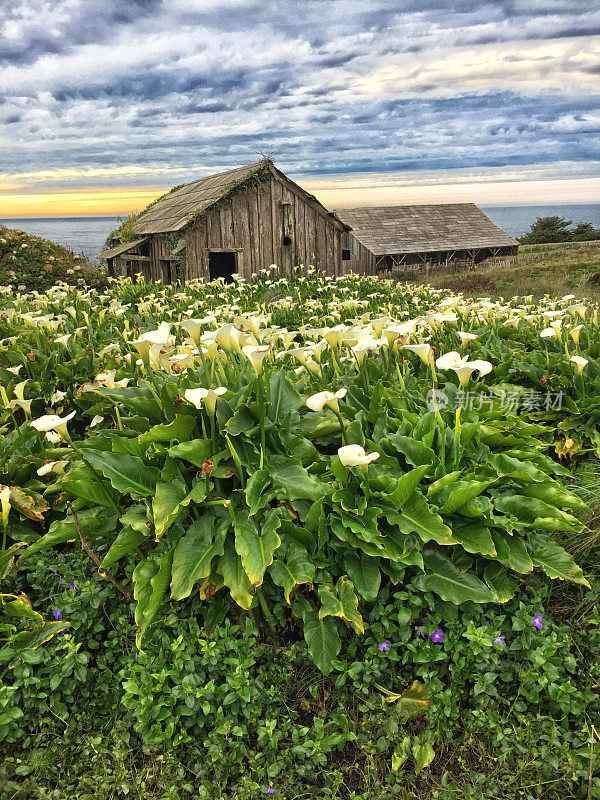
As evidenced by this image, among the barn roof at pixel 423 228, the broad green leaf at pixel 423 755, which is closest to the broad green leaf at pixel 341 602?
the broad green leaf at pixel 423 755

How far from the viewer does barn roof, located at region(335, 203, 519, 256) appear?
131 ft

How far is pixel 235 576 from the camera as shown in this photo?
3281 millimetres

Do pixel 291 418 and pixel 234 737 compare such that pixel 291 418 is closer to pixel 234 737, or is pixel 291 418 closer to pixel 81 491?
pixel 81 491

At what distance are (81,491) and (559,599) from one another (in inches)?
121

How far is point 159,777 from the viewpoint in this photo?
3.05 m

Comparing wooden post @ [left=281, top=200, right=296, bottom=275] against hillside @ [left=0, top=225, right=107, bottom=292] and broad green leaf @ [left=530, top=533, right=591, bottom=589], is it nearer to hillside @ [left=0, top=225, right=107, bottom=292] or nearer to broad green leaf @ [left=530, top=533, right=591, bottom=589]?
hillside @ [left=0, top=225, right=107, bottom=292]

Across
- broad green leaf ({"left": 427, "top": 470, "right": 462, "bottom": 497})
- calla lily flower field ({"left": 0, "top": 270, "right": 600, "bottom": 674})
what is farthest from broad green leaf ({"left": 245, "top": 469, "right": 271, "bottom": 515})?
broad green leaf ({"left": 427, "top": 470, "right": 462, "bottom": 497})

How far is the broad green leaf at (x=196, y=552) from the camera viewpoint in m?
3.21

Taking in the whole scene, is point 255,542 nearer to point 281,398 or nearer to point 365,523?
point 365,523

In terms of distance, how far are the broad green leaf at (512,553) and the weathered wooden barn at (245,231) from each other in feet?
57.2

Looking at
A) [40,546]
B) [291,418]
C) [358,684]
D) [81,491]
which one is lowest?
[358,684]

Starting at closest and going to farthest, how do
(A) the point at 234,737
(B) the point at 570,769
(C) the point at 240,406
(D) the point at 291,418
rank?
(B) the point at 570,769 → (A) the point at 234,737 → (C) the point at 240,406 → (D) the point at 291,418

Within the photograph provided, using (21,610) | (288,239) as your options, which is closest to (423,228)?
(288,239)

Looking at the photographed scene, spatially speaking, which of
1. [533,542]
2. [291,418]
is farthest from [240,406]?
[533,542]
